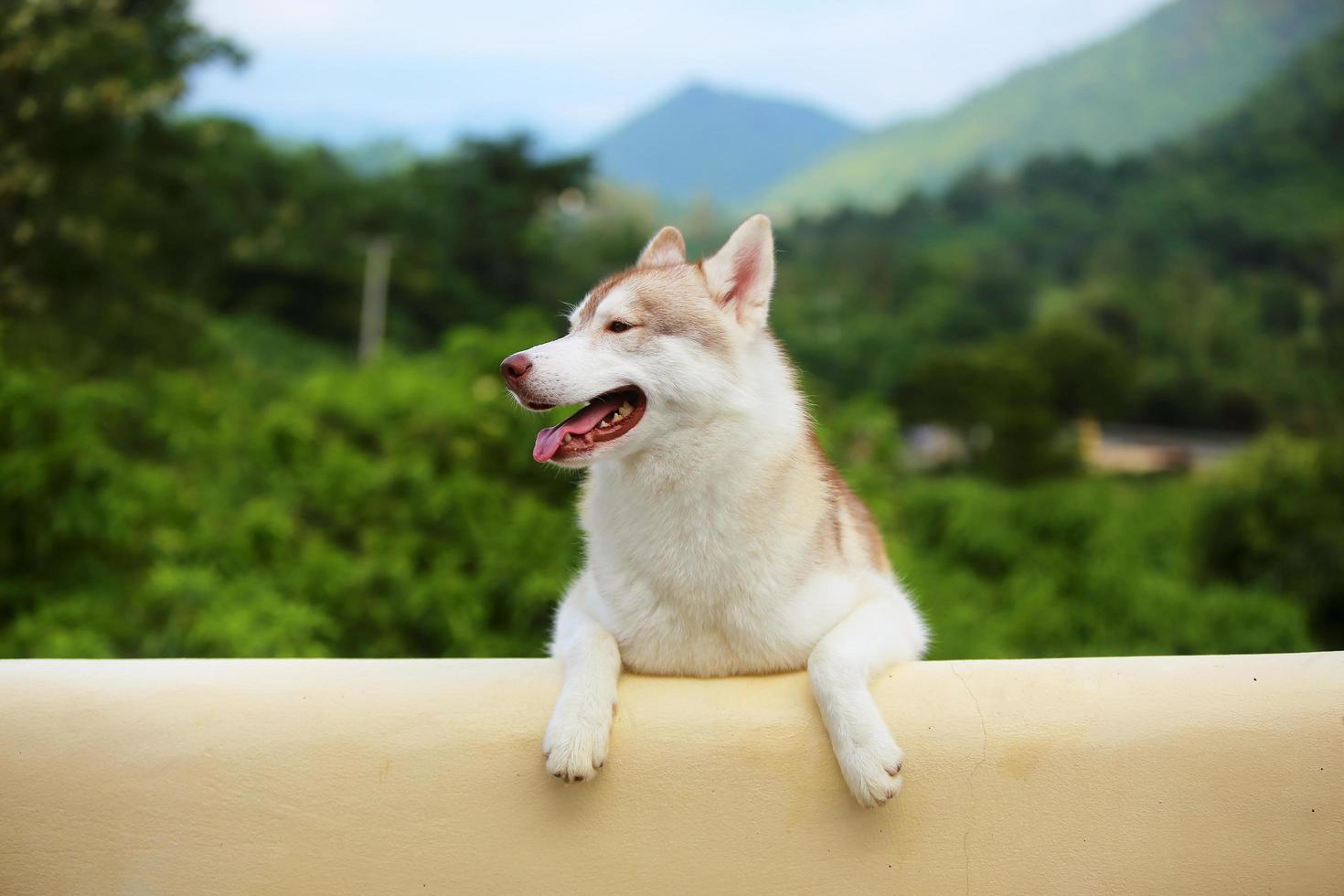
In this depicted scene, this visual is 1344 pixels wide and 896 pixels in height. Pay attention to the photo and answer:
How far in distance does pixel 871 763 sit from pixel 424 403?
5.52 m

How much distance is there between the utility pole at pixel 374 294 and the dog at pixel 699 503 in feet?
Result: 53.5

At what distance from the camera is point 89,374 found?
8117 millimetres

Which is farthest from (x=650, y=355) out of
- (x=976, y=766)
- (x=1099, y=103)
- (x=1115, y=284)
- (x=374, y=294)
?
(x=1099, y=103)

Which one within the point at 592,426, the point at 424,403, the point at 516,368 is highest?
the point at 516,368

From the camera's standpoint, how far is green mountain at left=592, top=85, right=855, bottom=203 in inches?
1137

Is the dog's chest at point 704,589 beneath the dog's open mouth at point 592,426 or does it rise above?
beneath

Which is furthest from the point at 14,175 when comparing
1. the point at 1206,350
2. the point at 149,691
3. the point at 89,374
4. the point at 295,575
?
the point at 1206,350

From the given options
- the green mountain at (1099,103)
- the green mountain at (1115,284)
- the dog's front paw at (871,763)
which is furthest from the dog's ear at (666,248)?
the green mountain at (1099,103)

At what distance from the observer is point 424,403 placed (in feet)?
23.1

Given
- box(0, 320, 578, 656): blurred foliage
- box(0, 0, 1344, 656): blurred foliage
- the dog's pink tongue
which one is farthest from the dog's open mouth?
box(0, 320, 578, 656): blurred foliage

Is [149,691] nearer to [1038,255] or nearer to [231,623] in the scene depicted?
[231,623]

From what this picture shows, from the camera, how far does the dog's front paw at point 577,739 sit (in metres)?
1.98

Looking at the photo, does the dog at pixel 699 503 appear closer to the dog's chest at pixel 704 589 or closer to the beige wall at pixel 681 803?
the dog's chest at pixel 704 589

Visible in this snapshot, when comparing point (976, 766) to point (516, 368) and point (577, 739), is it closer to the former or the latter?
point (577, 739)
